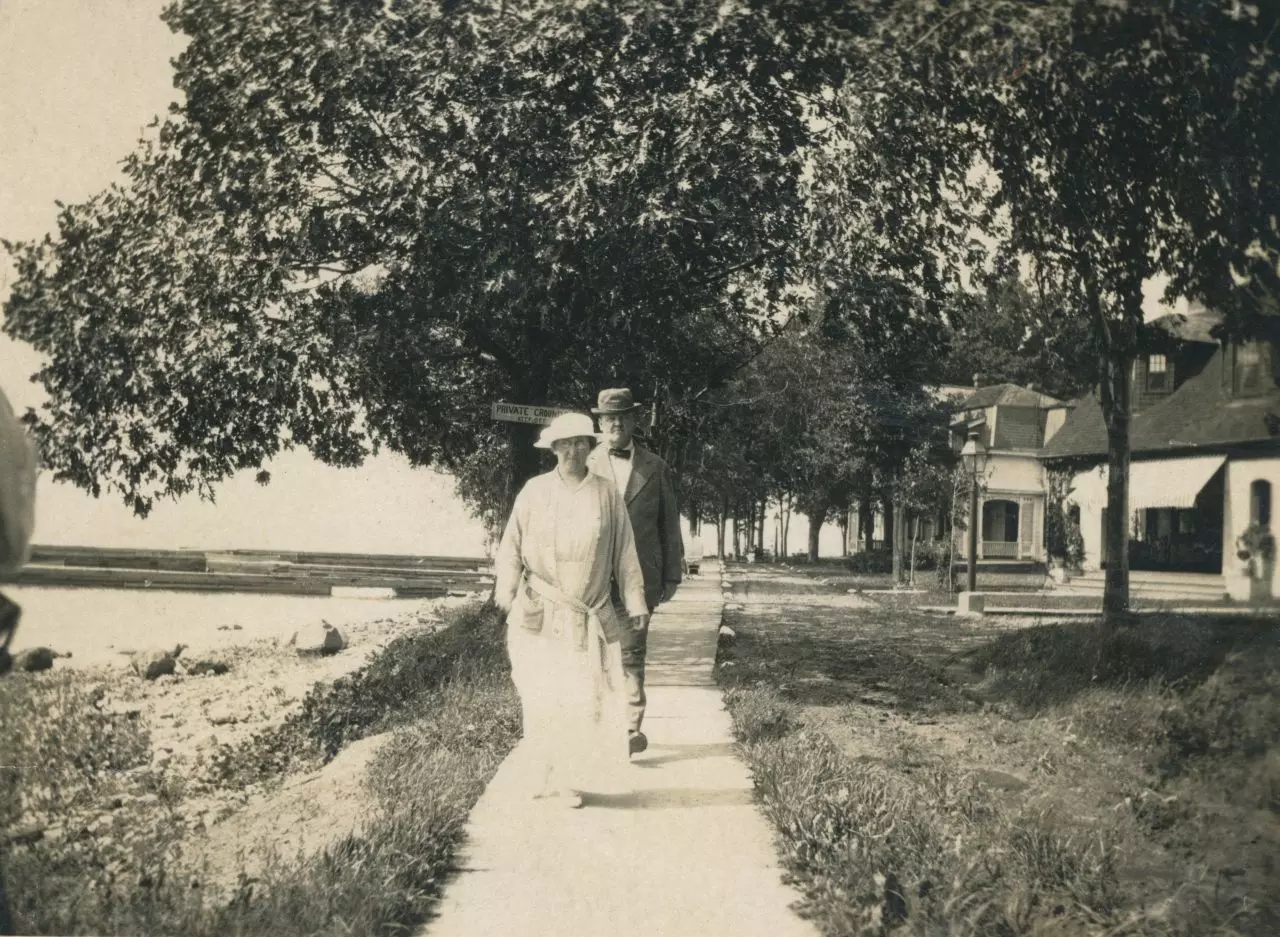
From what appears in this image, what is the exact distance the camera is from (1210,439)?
13.6ft

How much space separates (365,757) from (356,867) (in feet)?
6.72

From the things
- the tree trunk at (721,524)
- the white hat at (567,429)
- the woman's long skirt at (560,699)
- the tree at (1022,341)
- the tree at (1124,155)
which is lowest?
the woman's long skirt at (560,699)

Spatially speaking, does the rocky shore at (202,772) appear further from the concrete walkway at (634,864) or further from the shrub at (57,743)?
the concrete walkway at (634,864)

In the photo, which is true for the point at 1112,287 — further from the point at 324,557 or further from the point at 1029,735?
the point at 324,557

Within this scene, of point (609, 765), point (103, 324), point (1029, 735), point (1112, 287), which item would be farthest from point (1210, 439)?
point (103, 324)

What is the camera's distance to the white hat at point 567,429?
15.0 feet

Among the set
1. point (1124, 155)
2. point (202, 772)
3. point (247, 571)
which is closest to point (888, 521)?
point (1124, 155)

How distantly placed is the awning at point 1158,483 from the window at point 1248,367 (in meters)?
0.30

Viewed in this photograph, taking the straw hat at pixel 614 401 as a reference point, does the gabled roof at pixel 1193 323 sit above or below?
above

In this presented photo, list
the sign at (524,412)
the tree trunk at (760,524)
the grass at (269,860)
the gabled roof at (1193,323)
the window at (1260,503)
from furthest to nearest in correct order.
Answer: the sign at (524,412), the tree trunk at (760,524), the gabled roof at (1193,323), the window at (1260,503), the grass at (269,860)

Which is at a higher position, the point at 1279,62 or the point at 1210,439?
the point at 1279,62

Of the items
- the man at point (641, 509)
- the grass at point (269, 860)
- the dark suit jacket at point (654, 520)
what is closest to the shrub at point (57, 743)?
the grass at point (269, 860)

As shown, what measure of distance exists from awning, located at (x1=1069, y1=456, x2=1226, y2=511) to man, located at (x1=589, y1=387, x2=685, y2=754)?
207cm

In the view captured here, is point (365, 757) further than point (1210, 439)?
Yes
